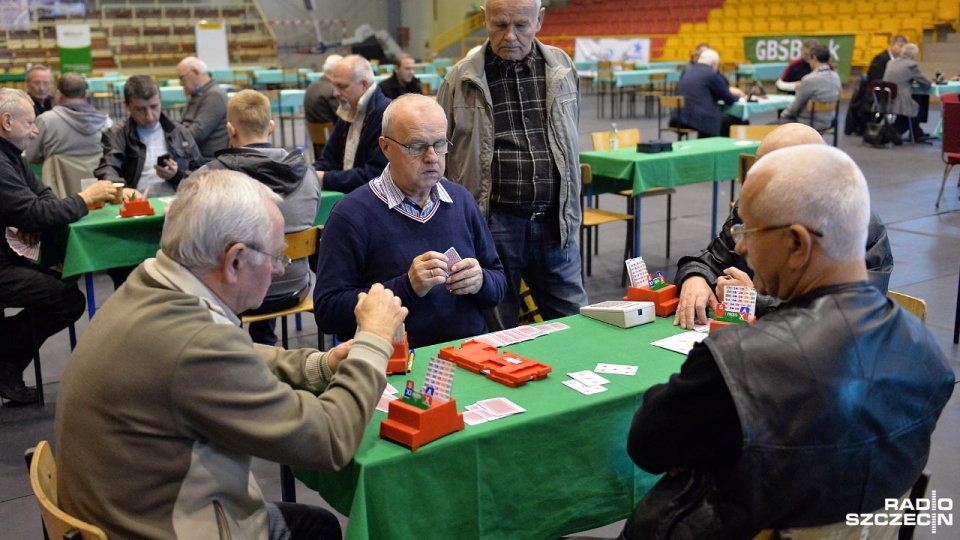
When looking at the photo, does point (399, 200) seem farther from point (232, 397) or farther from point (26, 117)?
point (26, 117)

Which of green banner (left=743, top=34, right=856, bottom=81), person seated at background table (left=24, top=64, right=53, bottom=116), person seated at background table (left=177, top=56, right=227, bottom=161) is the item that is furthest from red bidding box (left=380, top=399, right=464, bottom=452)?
green banner (left=743, top=34, right=856, bottom=81)

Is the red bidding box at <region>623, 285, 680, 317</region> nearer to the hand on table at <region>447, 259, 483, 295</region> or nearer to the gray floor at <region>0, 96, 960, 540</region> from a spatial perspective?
the hand on table at <region>447, 259, 483, 295</region>

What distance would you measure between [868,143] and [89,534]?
11637mm

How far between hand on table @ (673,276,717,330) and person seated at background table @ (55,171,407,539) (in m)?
1.08

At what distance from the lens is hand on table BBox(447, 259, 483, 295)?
2444mm

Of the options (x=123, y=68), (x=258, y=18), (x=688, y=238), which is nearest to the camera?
(x=688, y=238)

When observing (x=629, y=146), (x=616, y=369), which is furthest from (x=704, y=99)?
(x=616, y=369)

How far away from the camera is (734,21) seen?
808 inches

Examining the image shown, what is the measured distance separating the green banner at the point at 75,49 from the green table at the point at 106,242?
534 inches

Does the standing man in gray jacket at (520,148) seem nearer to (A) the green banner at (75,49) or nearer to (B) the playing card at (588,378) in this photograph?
(B) the playing card at (588,378)

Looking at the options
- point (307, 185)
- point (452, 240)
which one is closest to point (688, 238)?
point (307, 185)

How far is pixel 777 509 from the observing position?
4.55 feet

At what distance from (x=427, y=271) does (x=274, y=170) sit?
169 cm

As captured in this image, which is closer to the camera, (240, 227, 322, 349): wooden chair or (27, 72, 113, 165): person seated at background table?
(240, 227, 322, 349): wooden chair
